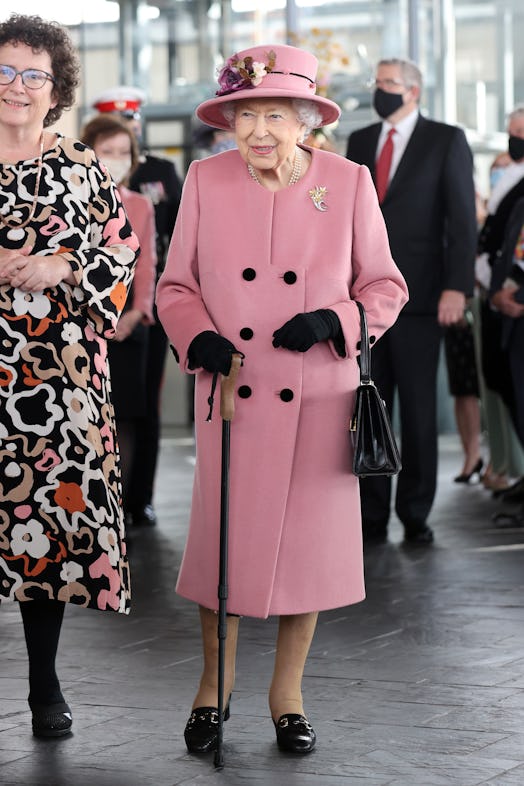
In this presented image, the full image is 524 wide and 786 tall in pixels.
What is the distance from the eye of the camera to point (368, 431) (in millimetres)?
3695

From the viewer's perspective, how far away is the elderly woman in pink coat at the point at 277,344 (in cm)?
369

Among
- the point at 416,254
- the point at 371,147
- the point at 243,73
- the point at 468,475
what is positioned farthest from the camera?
the point at 468,475

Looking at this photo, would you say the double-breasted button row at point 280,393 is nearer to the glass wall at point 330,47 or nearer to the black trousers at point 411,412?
the black trousers at point 411,412

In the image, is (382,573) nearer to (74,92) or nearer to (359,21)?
(74,92)

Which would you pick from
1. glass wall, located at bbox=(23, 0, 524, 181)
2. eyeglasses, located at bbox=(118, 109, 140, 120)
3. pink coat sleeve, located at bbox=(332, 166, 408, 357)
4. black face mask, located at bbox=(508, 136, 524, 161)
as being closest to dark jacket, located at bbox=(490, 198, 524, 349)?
black face mask, located at bbox=(508, 136, 524, 161)

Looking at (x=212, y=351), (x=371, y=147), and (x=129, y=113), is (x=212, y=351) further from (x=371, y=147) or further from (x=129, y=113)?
(x=129, y=113)

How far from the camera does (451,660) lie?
4.56 metres

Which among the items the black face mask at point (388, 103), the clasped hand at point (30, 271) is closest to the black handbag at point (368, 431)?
the clasped hand at point (30, 271)

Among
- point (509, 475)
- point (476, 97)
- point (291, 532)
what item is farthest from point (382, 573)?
point (476, 97)

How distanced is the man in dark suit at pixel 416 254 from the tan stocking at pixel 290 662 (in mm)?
3061

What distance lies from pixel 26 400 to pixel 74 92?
34.4 inches

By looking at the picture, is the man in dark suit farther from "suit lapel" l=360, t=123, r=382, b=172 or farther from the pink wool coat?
the pink wool coat

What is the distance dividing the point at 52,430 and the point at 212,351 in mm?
Answer: 501

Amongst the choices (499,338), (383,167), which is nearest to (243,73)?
(383,167)
